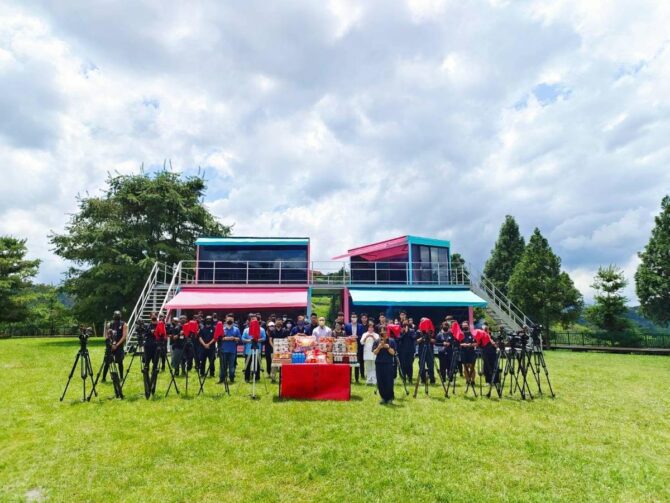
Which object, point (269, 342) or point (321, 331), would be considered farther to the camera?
point (269, 342)

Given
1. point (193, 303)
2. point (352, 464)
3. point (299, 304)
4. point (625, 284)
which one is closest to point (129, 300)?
point (193, 303)

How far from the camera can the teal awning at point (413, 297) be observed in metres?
19.7

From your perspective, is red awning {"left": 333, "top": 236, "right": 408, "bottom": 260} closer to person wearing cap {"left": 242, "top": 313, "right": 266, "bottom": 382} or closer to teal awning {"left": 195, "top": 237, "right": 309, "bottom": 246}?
teal awning {"left": 195, "top": 237, "right": 309, "bottom": 246}

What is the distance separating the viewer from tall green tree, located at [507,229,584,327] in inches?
1081

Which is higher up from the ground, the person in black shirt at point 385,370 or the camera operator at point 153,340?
the camera operator at point 153,340

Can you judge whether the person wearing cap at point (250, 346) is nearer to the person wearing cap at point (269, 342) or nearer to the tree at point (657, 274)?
the person wearing cap at point (269, 342)

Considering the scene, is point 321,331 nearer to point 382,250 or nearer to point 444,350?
point 444,350

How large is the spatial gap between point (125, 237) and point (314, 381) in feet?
79.5

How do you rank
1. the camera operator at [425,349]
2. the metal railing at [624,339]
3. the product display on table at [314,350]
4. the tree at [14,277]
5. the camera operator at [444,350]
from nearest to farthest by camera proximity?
the product display on table at [314,350] < the camera operator at [425,349] < the camera operator at [444,350] < the metal railing at [624,339] < the tree at [14,277]

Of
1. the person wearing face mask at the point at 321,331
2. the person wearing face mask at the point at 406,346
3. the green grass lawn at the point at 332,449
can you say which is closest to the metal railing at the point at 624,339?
the green grass lawn at the point at 332,449

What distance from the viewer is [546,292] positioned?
1086 inches

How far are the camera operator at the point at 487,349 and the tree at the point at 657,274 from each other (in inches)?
973

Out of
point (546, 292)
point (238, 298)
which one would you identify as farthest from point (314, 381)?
point (546, 292)

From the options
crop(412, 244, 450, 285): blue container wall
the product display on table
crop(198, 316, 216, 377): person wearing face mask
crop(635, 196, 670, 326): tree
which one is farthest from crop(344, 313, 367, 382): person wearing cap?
crop(635, 196, 670, 326): tree
